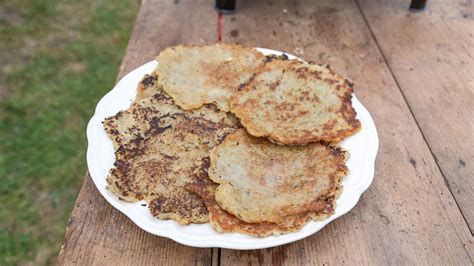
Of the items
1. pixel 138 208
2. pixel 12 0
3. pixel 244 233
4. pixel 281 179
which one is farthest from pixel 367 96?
pixel 12 0

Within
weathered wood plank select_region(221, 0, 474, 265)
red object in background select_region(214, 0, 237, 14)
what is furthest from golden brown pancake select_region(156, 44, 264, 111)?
red object in background select_region(214, 0, 237, 14)

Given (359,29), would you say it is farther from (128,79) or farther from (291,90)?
(128,79)

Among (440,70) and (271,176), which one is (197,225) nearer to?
(271,176)

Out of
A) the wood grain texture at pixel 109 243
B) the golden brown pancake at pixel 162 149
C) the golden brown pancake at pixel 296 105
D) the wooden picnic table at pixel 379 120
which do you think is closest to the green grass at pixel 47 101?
the wooden picnic table at pixel 379 120

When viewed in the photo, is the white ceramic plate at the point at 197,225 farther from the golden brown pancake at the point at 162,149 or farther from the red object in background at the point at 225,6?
the red object in background at the point at 225,6

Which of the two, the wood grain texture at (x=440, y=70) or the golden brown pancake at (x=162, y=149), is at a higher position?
the golden brown pancake at (x=162, y=149)

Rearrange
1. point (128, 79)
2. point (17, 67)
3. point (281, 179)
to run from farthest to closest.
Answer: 1. point (17, 67)
2. point (128, 79)
3. point (281, 179)

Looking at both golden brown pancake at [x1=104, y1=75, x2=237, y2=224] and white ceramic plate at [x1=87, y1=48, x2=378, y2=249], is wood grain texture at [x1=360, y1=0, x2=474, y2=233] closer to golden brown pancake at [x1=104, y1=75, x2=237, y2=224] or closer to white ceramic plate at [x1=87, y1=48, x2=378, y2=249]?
white ceramic plate at [x1=87, y1=48, x2=378, y2=249]
